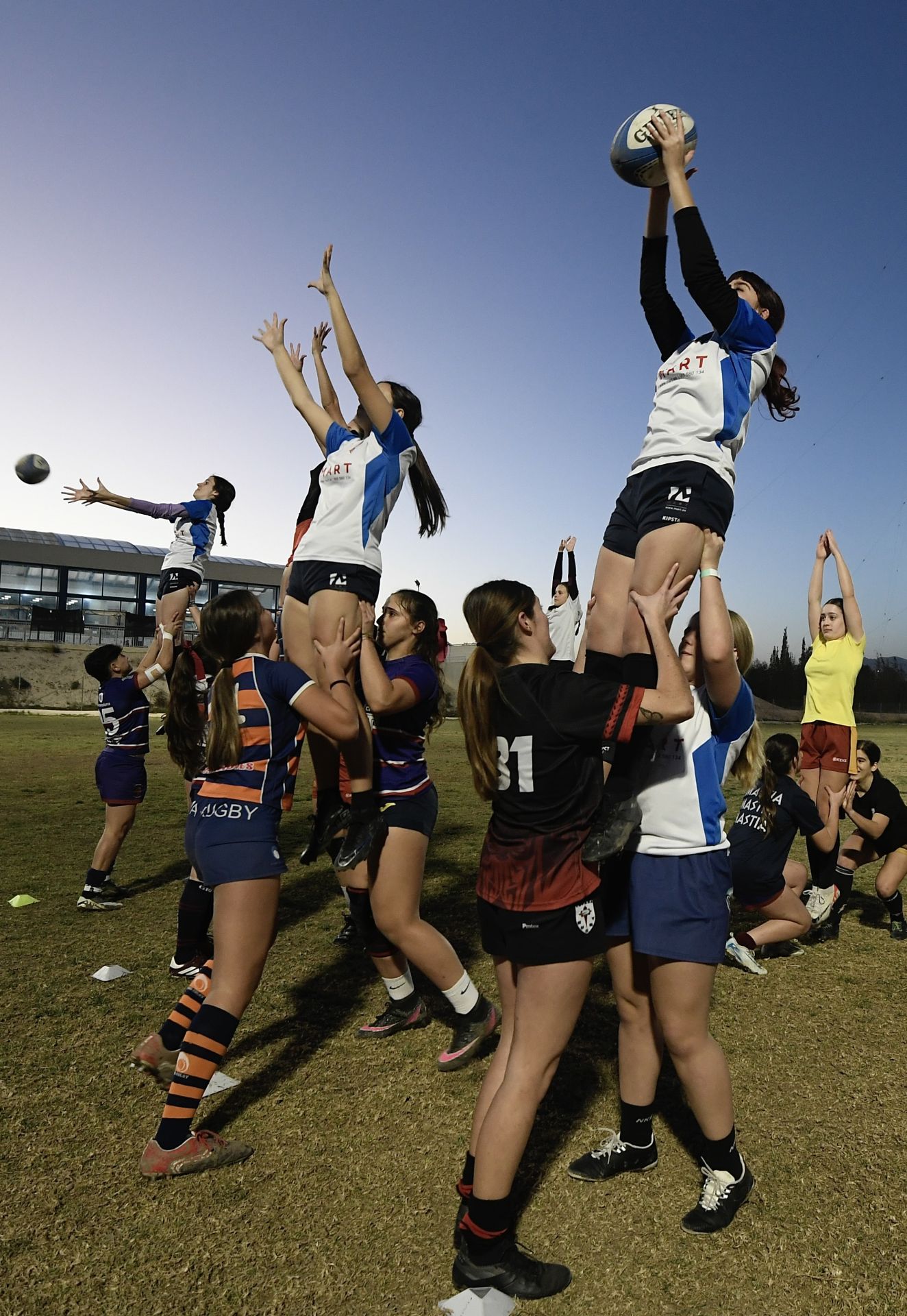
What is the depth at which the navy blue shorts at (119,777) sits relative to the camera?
23.4ft

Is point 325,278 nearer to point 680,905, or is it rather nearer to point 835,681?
point 680,905

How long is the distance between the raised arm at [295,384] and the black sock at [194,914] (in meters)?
2.85

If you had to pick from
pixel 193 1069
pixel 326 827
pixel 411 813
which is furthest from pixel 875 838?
pixel 193 1069

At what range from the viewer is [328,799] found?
16.3 feet

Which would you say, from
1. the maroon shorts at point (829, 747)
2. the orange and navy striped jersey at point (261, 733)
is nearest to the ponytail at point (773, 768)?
the maroon shorts at point (829, 747)

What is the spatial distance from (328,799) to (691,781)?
2544 millimetres

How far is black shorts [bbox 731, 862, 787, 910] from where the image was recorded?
18.5 feet

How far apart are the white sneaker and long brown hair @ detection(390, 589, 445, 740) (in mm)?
2571

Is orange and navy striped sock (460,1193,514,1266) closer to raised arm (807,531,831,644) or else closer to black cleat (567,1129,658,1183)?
black cleat (567,1129,658,1183)

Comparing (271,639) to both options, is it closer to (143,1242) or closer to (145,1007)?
(145,1007)

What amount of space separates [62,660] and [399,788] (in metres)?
38.8

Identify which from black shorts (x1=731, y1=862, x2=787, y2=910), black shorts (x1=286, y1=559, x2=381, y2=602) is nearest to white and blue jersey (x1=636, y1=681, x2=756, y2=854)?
black shorts (x1=286, y1=559, x2=381, y2=602)

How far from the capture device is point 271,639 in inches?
209

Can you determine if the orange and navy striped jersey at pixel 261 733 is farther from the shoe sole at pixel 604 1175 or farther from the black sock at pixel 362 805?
the shoe sole at pixel 604 1175
